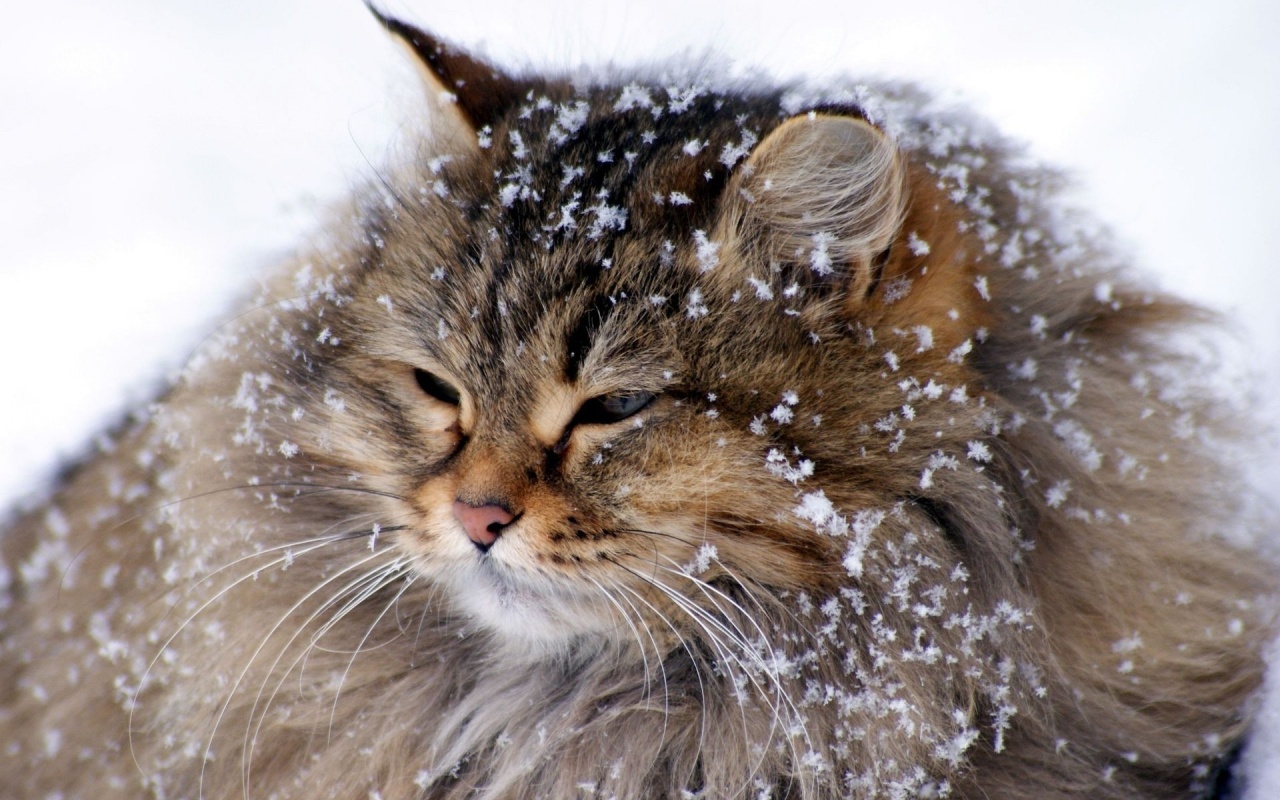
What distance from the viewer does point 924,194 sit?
4.08 ft

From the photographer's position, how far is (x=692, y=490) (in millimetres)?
1208

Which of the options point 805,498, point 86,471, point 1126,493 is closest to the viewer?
point 805,498

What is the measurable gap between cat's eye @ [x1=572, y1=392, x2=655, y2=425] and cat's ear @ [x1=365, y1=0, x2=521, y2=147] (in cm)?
48

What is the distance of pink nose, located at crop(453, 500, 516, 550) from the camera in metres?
1.21

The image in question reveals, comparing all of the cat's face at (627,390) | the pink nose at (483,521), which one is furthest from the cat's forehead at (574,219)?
the pink nose at (483,521)

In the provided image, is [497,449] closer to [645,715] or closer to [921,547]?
[645,715]

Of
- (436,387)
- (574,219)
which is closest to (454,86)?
(574,219)

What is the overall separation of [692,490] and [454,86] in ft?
2.57

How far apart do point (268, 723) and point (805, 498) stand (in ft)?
3.43

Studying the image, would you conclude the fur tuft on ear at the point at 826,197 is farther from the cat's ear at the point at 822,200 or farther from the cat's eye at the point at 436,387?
the cat's eye at the point at 436,387

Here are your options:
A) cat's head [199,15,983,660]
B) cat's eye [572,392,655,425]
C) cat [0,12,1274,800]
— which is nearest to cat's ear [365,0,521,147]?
cat [0,12,1274,800]

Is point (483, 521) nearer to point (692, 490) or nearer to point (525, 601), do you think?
point (525, 601)

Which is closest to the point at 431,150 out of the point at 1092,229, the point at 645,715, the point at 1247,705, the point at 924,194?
the point at 924,194

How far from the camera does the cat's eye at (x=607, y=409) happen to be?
1.26 meters
